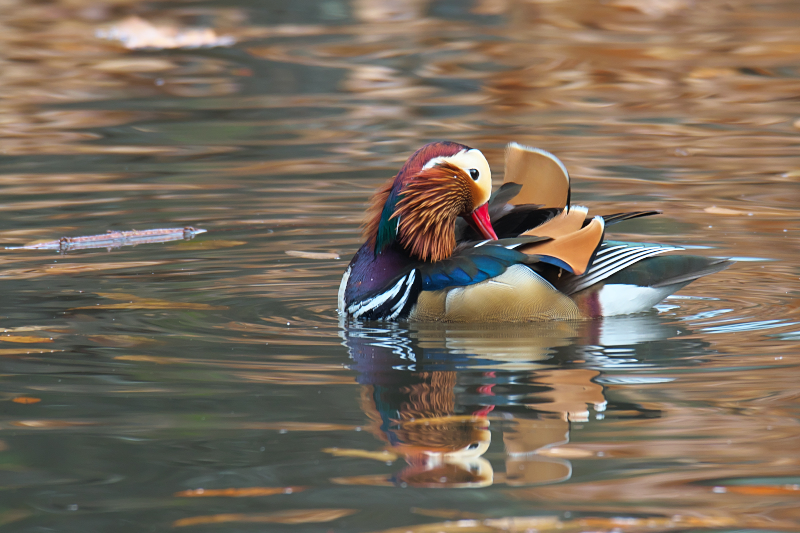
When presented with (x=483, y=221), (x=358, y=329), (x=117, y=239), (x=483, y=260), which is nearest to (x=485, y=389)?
(x=483, y=260)

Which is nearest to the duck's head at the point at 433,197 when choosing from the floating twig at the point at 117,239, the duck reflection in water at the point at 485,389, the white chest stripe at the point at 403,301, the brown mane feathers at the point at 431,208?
the brown mane feathers at the point at 431,208

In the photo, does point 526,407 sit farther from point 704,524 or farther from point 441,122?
point 441,122

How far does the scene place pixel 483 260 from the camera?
6215 millimetres

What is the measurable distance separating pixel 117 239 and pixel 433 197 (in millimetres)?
3457

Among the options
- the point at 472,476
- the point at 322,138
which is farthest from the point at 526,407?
the point at 322,138

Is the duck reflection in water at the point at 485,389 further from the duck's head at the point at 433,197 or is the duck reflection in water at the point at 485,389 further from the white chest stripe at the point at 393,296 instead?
the duck's head at the point at 433,197

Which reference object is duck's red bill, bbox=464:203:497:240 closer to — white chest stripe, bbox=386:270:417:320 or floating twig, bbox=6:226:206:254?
white chest stripe, bbox=386:270:417:320

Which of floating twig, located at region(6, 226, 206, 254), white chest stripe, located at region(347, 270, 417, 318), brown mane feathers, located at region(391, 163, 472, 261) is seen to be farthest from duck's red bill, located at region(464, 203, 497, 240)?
floating twig, located at region(6, 226, 206, 254)

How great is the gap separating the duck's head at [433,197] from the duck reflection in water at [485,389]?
50cm

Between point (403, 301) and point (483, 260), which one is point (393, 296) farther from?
point (483, 260)

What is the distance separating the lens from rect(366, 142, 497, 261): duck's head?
6422 mm

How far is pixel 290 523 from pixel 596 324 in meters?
3.12

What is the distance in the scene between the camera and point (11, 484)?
410cm

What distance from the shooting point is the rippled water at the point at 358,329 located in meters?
3.91
